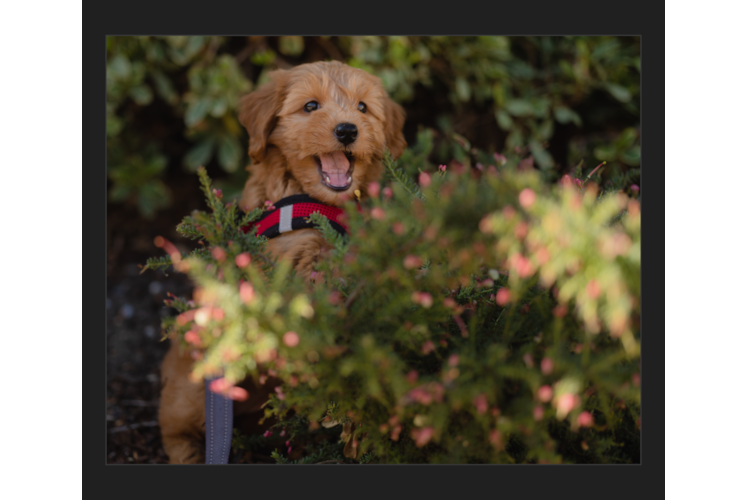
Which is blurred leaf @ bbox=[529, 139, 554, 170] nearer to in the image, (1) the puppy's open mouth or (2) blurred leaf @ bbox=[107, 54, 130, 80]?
(1) the puppy's open mouth

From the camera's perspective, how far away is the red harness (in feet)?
5.91

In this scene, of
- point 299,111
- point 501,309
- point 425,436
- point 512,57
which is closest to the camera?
point 425,436

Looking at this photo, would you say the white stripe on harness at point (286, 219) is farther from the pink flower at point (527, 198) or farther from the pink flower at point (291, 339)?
the pink flower at point (527, 198)

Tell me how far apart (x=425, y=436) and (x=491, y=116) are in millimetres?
3437

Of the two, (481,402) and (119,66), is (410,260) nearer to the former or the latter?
(481,402)

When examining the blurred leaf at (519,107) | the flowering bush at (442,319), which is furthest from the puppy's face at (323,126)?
the blurred leaf at (519,107)

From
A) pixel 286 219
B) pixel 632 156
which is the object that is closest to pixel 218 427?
pixel 286 219

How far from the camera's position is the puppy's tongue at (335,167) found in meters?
1.89

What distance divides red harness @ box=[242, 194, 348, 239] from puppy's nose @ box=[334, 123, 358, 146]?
260mm

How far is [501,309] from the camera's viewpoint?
5.22 ft

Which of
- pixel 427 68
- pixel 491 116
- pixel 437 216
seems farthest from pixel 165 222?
pixel 437 216

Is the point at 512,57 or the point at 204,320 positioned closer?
the point at 204,320

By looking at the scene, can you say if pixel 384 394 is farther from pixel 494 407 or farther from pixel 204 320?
pixel 204 320

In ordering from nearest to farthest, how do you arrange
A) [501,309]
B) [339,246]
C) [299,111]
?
1. [339,246]
2. [501,309]
3. [299,111]
